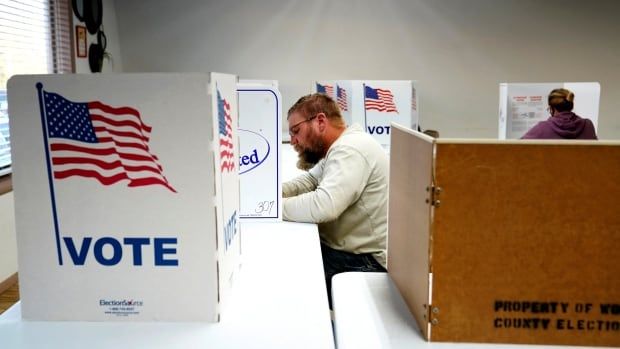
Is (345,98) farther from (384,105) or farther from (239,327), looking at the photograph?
(239,327)

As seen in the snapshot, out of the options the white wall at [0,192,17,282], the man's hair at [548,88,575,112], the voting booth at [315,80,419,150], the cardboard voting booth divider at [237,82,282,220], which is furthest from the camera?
the voting booth at [315,80,419,150]

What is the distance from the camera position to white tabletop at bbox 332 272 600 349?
823mm

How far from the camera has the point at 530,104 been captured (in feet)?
11.3

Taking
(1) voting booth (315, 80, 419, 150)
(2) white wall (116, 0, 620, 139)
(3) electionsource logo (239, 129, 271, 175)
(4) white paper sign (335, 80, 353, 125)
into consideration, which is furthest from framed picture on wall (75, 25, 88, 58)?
(3) electionsource logo (239, 129, 271, 175)

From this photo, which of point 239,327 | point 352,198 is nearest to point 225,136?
point 239,327

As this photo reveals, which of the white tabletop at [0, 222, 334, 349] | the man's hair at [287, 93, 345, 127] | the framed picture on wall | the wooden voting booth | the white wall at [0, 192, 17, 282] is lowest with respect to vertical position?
the white wall at [0, 192, 17, 282]

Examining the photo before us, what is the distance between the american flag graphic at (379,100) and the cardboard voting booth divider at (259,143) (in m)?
1.94

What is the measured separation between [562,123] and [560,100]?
182mm

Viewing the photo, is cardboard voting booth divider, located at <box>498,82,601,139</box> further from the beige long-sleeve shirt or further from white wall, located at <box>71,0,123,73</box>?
white wall, located at <box>71,0,123,73</box>

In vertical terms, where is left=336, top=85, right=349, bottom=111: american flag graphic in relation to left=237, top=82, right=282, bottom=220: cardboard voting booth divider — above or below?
above

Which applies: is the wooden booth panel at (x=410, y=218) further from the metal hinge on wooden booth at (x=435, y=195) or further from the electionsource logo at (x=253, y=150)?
the electionsource logo at (x=253, y=150)

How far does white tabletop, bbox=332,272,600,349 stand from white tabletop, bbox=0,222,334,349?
0.03 m

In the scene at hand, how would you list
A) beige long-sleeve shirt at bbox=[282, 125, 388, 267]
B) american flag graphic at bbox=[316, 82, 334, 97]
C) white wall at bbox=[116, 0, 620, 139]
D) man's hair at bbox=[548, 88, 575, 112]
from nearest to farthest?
beige long-sleeve shirt at bbox=[282, 125, 388, 267]
man's hair at bbox=[548, 88, 575, 112]
american flag graphic at bbox=[316, 82, 334, 97]
white wall at bbox=[116, 0, 620, 139]

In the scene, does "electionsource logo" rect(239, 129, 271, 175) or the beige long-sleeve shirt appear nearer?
"electionsource logo" rect(239, 129, 271, 175)
